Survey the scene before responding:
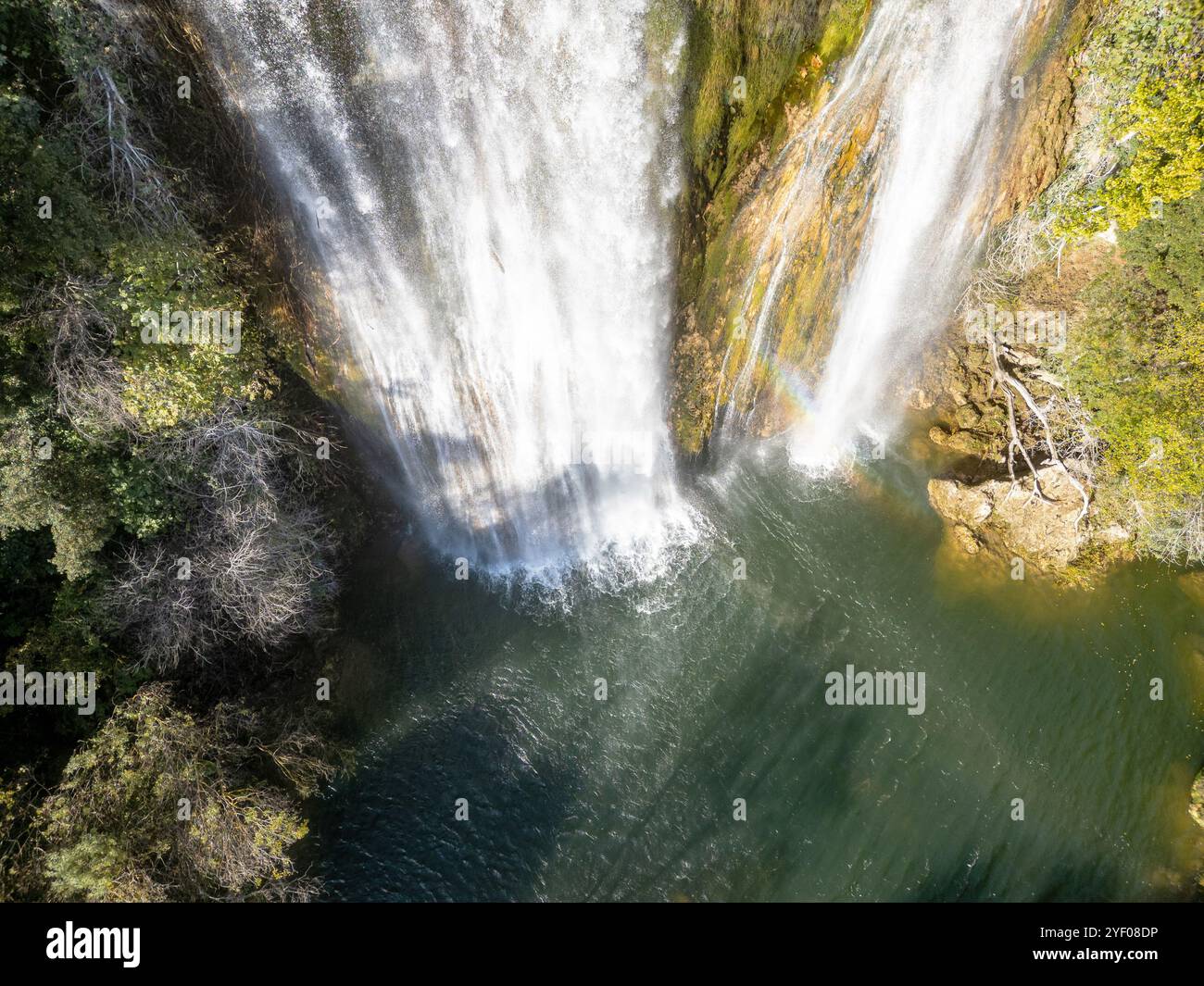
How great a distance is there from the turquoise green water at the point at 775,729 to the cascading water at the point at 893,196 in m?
2.46

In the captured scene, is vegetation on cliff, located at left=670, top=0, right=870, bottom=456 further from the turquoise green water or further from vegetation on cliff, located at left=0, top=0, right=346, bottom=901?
vegetation on cliff, located at left=0, top=0, right=346, bottom=901

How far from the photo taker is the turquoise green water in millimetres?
10867

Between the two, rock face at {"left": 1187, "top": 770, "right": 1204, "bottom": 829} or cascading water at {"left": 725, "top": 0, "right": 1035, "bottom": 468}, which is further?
rock face at {"left": 1187, "top": 770, "right": 1204, "bottom": 829}

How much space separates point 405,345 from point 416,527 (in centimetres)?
423

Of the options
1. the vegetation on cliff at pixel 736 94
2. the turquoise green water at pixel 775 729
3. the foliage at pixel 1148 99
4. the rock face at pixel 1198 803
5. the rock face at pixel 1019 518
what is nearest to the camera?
the vegetation on cliff at pixel 736 94

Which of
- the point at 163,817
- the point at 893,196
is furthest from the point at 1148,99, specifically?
the point at 163,817

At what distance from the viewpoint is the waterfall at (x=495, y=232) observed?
8148mm

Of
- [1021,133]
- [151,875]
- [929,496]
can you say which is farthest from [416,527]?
[1021,133]

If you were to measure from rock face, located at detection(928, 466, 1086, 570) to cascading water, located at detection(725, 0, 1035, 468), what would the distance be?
253 centimetres

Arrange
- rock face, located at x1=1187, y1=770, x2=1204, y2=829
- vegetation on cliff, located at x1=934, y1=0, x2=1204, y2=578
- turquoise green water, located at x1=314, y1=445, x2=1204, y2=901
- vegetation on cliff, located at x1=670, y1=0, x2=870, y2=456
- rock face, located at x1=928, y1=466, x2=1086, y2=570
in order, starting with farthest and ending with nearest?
rock face, located at x1=928, y1=466, x2=1086, y2=570
rock face, located at x1=1187, y1=770, x2=1204, y2=829
turquoise green water, located at x1=314, y1=445, x2=1204, y2=901
vegetation on cliff, located at x1=934, y1=0, x2=1204, y2=578
vegetation on cliff, located at x1=670, y1=0, x2=870, y2=456

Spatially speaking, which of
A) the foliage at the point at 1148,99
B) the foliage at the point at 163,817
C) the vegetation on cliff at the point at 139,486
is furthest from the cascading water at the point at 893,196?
the foliage at the point at 163,817

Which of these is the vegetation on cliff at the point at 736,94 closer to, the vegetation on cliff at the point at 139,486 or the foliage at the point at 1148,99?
the foliage at the point at 1148,99

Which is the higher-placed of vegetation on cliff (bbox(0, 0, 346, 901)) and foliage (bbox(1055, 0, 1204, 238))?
foliage (bbox(1055, 0, 1204, 238))

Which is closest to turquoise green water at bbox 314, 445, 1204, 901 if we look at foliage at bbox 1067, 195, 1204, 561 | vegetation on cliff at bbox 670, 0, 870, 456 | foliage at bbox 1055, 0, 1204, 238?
foliage at bbox 1067, 195, 1204, 561
